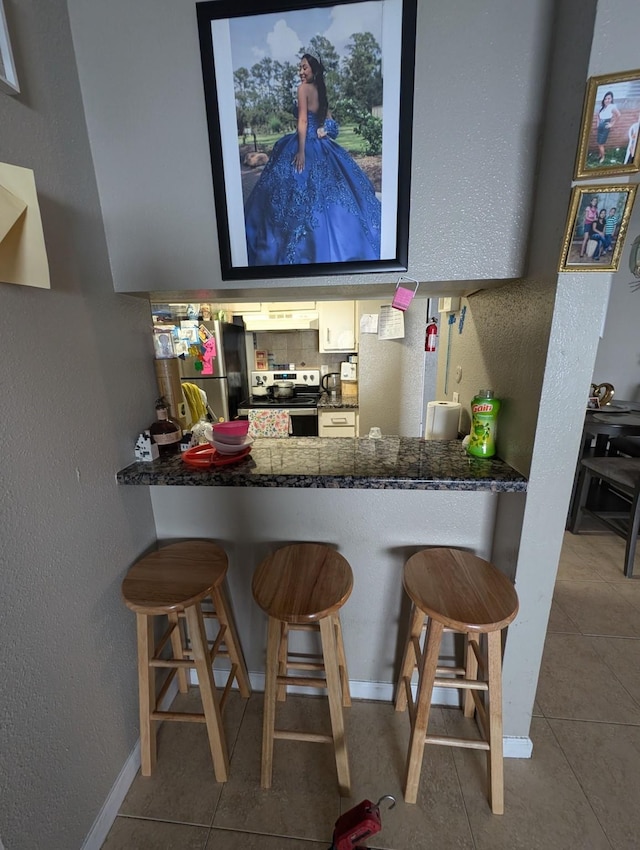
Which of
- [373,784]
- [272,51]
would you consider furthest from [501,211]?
[373,784]

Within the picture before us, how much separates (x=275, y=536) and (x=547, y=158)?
140cm

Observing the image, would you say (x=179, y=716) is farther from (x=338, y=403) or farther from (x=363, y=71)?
(x=338, y=403)

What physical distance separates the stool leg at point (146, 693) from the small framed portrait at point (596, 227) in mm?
1530

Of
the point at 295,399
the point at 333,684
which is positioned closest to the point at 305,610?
the point at 333,684

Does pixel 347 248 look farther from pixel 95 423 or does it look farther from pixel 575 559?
pixel 575 559

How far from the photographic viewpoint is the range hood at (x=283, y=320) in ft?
11.2

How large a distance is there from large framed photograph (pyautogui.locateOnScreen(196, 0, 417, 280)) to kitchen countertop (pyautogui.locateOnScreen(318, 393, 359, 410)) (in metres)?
2.30

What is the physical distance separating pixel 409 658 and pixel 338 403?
246 centimetres

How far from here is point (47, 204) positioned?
840 mm

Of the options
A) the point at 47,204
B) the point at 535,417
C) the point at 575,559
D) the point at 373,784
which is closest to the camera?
the point at 47,204

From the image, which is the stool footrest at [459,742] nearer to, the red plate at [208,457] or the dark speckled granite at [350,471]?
the dark speckled granite at [350,471]

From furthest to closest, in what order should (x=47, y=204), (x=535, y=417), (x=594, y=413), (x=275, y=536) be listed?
(x=594, y=413)
(x=275, y=536)
(x=535, y=417)
(x=47, y=204)

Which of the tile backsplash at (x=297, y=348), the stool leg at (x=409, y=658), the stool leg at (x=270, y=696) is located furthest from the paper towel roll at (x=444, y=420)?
the tile backsplash at (x=297, y=348)

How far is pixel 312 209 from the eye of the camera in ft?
3.25
